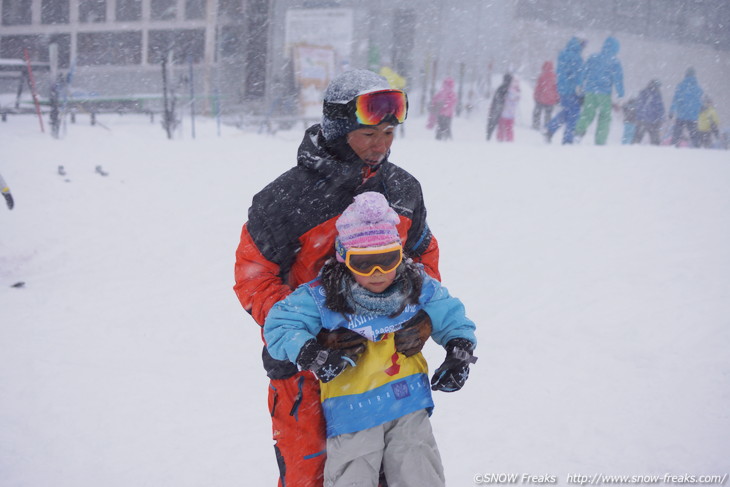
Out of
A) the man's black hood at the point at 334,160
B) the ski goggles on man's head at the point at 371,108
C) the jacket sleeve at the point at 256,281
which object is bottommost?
the jacket sleeve at the point at 256,281

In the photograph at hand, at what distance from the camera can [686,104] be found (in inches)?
574

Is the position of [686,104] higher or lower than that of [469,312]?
higher

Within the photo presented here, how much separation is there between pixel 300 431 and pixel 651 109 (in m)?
14.5

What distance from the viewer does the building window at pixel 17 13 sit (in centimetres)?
2131

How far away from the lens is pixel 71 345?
5148 mm

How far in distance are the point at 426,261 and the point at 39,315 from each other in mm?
4667

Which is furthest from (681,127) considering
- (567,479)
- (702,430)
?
(567,479)

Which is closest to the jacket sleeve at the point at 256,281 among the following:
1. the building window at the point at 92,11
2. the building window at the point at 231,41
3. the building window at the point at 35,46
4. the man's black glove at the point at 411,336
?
the man's black glove at the point at 411,336

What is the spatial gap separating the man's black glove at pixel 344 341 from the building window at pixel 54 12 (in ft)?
74.9

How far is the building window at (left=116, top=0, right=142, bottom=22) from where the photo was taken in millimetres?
20375

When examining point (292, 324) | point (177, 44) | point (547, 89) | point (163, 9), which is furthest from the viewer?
point (163, 9)

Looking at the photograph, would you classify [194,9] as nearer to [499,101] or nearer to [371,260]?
[499,101]

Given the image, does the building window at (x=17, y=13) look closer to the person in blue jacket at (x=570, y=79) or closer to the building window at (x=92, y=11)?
the building window at (x=92, y=11)

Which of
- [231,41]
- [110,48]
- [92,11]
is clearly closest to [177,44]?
[231,41]
